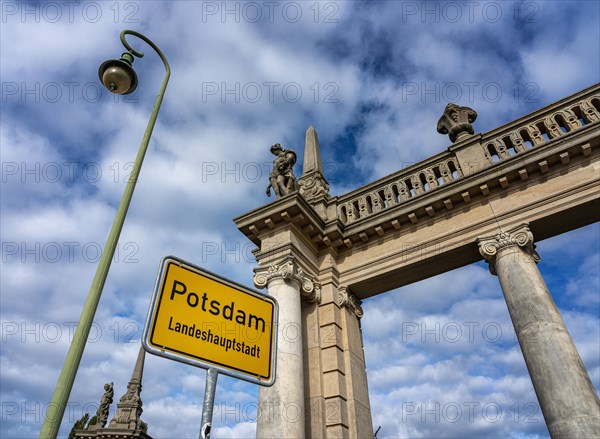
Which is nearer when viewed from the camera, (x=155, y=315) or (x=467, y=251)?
(x=155, y=315)

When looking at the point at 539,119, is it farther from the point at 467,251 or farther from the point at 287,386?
the point at 287,386

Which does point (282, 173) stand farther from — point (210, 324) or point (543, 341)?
point (210, 324)

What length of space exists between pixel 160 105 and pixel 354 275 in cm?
588

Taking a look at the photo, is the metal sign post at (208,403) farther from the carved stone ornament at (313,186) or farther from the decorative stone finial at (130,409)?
the decorative stone finial at (130,409)

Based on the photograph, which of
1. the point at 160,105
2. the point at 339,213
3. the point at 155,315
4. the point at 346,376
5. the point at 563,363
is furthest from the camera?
the point at 339,213

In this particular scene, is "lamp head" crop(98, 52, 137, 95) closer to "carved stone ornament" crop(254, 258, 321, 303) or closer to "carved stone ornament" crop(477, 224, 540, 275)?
"carved stone ornament" crop(254, 258, 321, 303)

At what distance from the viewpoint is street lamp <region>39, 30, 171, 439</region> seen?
3229 millimetres

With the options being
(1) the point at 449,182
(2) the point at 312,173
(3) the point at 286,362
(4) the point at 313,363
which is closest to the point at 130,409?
(2) the point at 312,173

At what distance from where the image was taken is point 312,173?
1205 centimetres

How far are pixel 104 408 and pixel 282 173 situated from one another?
2564 cm

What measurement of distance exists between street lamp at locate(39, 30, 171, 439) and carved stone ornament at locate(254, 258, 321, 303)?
4.18 metres

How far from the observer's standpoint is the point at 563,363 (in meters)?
6.56

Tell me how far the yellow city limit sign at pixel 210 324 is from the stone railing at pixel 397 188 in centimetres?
744

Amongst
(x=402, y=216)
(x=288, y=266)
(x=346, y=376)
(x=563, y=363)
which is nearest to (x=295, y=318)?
(x=288, y=266)
